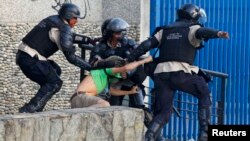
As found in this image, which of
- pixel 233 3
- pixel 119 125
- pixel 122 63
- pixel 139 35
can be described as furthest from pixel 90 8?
pixel 119 125

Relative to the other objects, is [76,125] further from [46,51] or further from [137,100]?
[137,100]

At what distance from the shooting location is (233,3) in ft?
46.8

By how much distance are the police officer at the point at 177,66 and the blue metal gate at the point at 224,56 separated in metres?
3.33

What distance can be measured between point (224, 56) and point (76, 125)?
6.02m

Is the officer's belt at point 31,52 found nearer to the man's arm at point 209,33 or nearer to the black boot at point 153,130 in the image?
the black boot at point 153,130

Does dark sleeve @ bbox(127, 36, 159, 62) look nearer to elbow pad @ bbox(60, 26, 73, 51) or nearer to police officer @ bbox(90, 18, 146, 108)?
police officer @ bbox(90, 18, 146, 108)

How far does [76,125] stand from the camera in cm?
862

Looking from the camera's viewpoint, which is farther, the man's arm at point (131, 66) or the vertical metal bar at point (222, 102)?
the vertical metal bar at point (222, 102)

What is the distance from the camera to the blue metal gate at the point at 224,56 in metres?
14.1

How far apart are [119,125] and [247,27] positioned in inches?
229

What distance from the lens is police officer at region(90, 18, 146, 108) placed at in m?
10.9

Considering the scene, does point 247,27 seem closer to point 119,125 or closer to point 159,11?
point 159,11

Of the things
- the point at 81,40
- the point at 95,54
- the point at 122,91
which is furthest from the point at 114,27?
the point at 122,91

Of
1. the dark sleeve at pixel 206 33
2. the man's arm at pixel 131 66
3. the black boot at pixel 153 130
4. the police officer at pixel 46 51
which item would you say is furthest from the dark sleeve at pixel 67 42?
the dark sleeve at pixel 206 33
